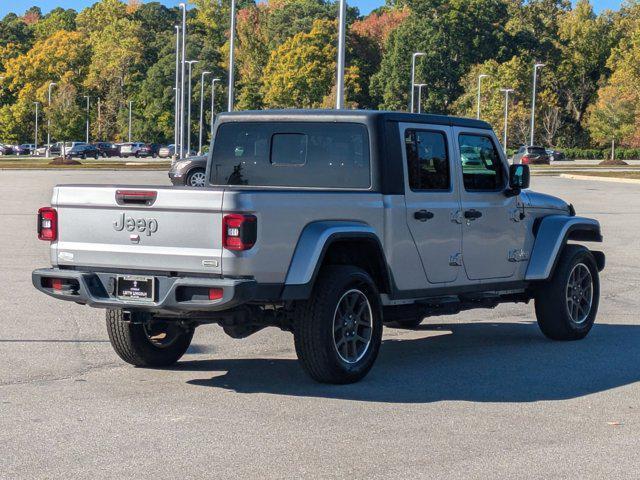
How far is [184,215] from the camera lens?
7973 mm

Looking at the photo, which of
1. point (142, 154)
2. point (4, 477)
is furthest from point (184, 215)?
point (142, 154)

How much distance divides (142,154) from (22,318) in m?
102

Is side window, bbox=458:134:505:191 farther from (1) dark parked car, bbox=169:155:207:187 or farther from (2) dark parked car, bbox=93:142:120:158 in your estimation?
(2) dark parked car, bbox=93:142:120:158

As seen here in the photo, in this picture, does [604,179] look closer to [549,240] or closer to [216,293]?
[549,240]

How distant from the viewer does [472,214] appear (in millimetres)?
9898

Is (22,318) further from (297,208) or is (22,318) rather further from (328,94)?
(328,94)

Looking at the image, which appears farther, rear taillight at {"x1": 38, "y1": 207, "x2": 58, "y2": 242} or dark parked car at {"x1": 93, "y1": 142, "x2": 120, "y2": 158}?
dark parked car at {"x1": 93, "y1": 142, "x2": 120, "y2": 158}

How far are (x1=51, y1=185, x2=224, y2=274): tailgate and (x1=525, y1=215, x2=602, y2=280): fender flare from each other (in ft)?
12.1

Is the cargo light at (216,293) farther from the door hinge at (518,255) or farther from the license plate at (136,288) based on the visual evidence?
the door hinge at (518,255)

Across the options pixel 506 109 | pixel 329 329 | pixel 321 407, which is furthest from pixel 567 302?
pixel 506 109

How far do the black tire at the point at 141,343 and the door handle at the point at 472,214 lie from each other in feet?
8.02

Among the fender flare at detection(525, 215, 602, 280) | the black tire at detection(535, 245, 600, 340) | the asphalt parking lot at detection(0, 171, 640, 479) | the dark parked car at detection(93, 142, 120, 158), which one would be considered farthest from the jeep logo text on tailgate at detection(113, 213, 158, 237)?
the dark parked car at detection(93, 142, 120, 158)

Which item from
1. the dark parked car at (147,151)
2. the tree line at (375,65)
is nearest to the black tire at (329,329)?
the tree line at (375,65)

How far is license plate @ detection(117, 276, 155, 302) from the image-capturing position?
26.6 feet
